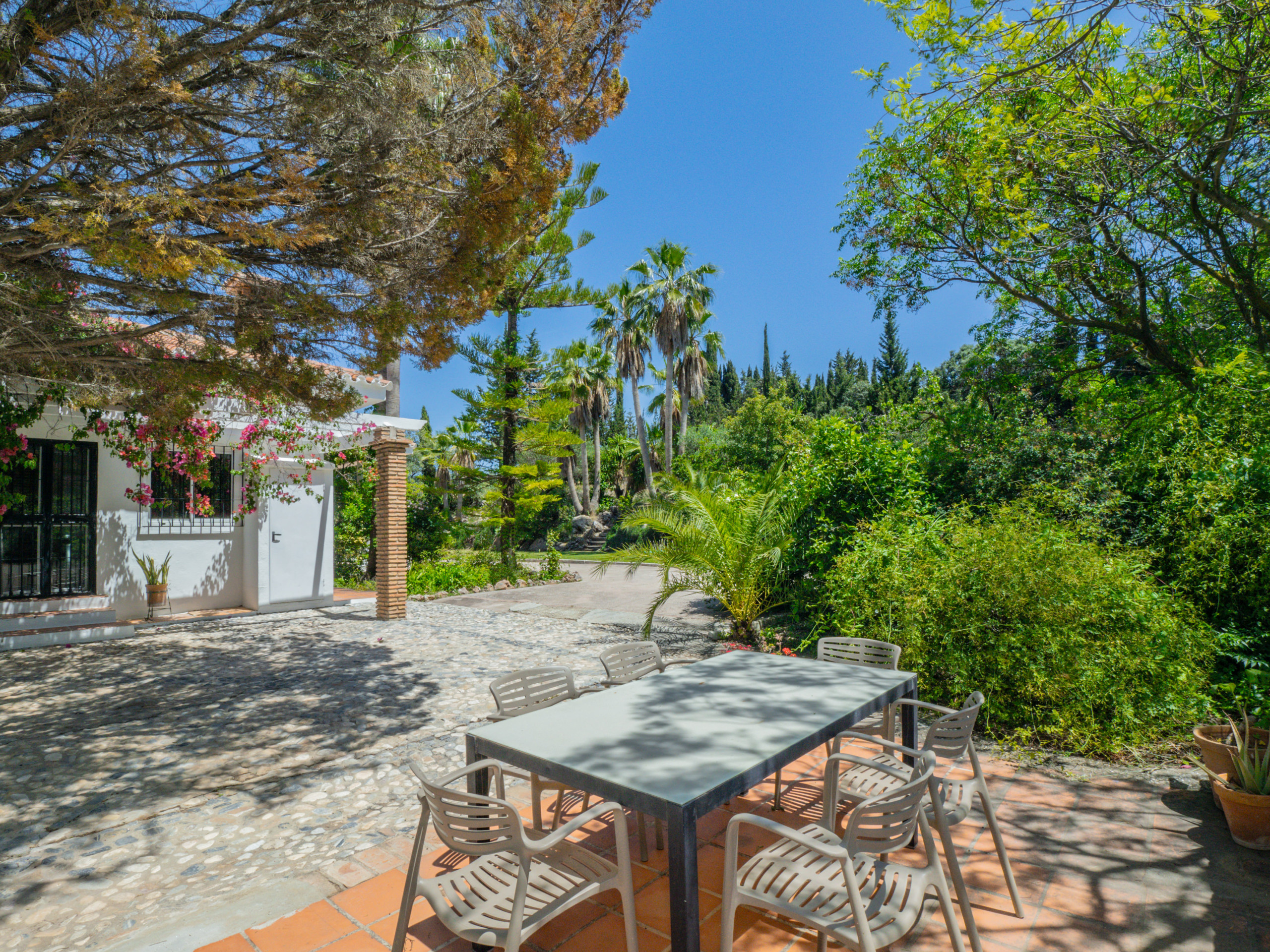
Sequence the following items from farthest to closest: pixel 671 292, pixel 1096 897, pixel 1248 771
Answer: pixel 671 292, pixel 1248 771, pixel 1096 897

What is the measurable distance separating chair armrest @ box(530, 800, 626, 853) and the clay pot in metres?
3.25

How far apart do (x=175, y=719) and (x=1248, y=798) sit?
288 inches

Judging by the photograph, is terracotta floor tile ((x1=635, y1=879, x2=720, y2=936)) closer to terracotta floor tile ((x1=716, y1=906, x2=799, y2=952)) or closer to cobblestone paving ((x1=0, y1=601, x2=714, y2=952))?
terracotta floor tile ((x1=716, y1=906, x2=799, y2=952))

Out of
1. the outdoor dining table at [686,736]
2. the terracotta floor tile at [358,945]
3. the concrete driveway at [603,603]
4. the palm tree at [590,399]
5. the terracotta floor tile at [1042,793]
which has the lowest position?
the concrete driveway at [603,603]

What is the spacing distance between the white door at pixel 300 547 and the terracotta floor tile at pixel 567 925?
9.89m

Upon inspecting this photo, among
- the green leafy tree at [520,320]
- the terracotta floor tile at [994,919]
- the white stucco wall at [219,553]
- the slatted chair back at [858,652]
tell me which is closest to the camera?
the terracotta floor tile at [994,919]

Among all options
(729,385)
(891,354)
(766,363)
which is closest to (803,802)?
(891,354)

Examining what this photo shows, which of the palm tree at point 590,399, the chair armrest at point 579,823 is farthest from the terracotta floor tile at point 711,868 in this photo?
the palm tree at point 590,399

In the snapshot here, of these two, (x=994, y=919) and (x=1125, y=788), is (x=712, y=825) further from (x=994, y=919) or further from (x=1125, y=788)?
(x=1125, y=788)

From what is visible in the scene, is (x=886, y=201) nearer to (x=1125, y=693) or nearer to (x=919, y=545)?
(x=919, y=545)

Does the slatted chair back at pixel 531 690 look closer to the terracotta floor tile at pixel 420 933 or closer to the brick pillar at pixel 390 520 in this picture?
the terracotta floor tile at pixel 420 933

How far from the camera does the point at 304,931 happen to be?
2428 millimetres

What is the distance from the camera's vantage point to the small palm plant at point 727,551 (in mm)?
7504

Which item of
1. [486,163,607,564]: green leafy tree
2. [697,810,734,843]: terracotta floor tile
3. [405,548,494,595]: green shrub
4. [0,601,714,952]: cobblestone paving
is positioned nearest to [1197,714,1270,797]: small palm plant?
[697,810,734,843]: terracotta floor tile
